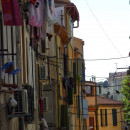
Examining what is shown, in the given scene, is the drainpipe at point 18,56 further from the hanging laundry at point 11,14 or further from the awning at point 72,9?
the awning at point 72,9

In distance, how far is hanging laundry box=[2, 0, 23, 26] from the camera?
567 inches

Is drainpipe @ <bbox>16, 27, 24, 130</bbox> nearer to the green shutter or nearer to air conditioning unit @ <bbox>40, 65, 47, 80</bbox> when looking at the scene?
air conditioning unit @ <bbox>40, 65, 47, 80</bbox>

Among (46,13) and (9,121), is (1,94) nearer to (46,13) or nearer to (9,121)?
A: (9,121)

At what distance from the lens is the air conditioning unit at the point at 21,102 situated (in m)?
17.5

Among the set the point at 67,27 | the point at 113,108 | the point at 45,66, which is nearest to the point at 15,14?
the point at 45,66

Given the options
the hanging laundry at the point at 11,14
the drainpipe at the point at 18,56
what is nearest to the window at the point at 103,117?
the drainpipe at the point at 18,56

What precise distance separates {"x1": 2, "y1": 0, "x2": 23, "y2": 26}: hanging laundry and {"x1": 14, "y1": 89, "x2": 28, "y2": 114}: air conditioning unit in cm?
335

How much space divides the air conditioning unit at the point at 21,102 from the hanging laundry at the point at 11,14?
3.35m

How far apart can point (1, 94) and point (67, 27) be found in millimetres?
29846

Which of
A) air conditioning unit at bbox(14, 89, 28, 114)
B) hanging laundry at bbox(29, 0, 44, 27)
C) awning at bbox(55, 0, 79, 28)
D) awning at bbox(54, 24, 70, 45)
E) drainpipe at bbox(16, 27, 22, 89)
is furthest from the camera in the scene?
awning at bbox(55, 0, 79, 28)

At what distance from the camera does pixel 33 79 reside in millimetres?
26156

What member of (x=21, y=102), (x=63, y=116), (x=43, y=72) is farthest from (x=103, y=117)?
(x=21, y=102)

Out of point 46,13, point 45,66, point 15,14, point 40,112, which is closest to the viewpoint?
point 15,14

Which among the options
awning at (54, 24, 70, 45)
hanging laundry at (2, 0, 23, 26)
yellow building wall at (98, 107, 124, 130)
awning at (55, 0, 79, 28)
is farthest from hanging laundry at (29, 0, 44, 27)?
yellow building wall at (98, 107, 124, 130)
